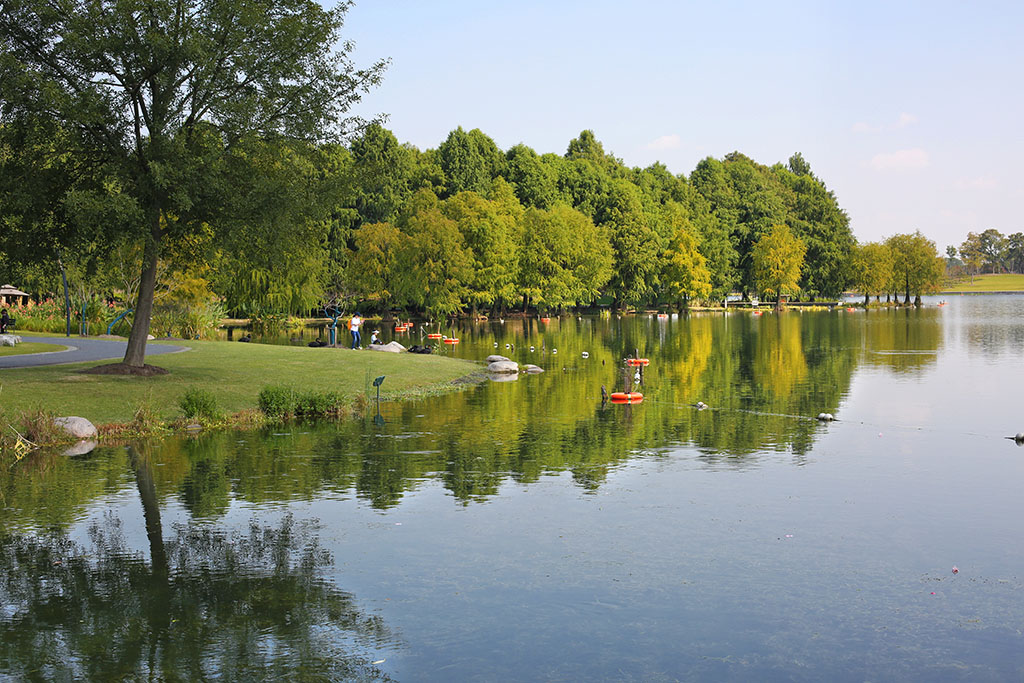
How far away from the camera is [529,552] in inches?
643

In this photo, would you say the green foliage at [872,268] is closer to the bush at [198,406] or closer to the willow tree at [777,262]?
the willow tree at [777,262]

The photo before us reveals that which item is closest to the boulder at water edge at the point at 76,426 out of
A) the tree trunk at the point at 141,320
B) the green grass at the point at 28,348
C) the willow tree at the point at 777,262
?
the tree trunk at the point at 141,320

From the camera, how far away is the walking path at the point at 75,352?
37309mm

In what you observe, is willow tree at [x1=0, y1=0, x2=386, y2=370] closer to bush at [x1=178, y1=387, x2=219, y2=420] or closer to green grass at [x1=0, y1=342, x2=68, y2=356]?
bush at [x1=178, y1=387, x2=219, y2=420]

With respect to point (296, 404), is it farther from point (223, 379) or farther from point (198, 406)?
point (223, 379)

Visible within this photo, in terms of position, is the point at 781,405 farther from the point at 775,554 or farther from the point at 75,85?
the point at 75,85

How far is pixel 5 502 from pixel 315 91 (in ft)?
65.6

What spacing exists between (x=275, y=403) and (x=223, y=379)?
513 centimetres

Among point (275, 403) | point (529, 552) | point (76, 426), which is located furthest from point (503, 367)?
point (529, 552)

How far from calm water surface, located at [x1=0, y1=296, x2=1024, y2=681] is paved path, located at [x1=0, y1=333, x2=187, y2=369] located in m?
13.4

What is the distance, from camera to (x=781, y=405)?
35781 millimetres

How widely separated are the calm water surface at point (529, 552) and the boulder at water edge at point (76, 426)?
161cm

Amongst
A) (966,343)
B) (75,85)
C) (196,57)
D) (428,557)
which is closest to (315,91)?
(196,57)

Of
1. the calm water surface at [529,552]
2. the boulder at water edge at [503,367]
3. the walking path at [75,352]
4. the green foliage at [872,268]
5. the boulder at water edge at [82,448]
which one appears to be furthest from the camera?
the green foliage at [872,268]
